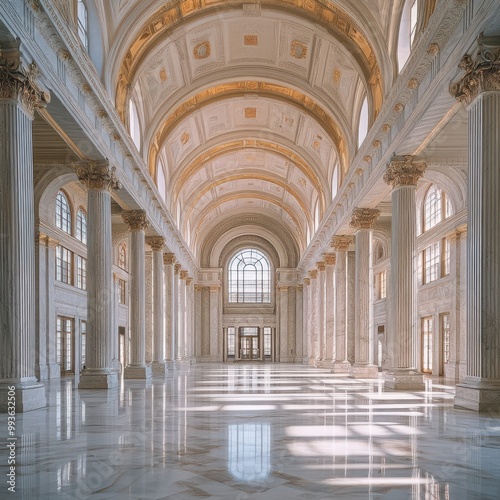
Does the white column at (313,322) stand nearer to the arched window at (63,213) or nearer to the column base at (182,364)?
the column base at (182,364)

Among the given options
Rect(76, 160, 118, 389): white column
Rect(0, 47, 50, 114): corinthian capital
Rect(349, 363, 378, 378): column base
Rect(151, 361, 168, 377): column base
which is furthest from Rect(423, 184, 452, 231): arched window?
Rect(0, 47, 50, 114): corinthian capital

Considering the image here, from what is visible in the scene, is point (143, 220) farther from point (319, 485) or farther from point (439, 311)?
point (319, 485)

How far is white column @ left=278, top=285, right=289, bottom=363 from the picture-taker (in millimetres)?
46469

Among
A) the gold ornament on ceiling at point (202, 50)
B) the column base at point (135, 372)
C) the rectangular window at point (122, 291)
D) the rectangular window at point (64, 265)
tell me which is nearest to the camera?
the gold ornament on ceiling at point (202, 50)

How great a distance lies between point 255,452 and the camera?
645 centimetres

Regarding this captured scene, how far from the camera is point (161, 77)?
21219 millimetres

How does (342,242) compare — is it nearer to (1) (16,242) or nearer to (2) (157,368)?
(2) (157,368)

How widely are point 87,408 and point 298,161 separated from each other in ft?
73.7

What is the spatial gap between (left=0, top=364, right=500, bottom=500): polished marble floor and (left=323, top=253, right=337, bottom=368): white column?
17.3 metres

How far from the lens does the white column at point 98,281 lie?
15.6 metres

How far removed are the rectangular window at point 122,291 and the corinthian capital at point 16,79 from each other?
2139 centimetres

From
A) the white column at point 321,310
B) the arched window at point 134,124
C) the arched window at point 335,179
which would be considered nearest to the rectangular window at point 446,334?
the arched window at point 335,179

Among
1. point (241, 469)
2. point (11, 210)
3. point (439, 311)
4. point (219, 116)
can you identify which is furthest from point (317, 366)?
point (241, 469)

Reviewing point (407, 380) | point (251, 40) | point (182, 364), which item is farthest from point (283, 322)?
point (407, 380)
